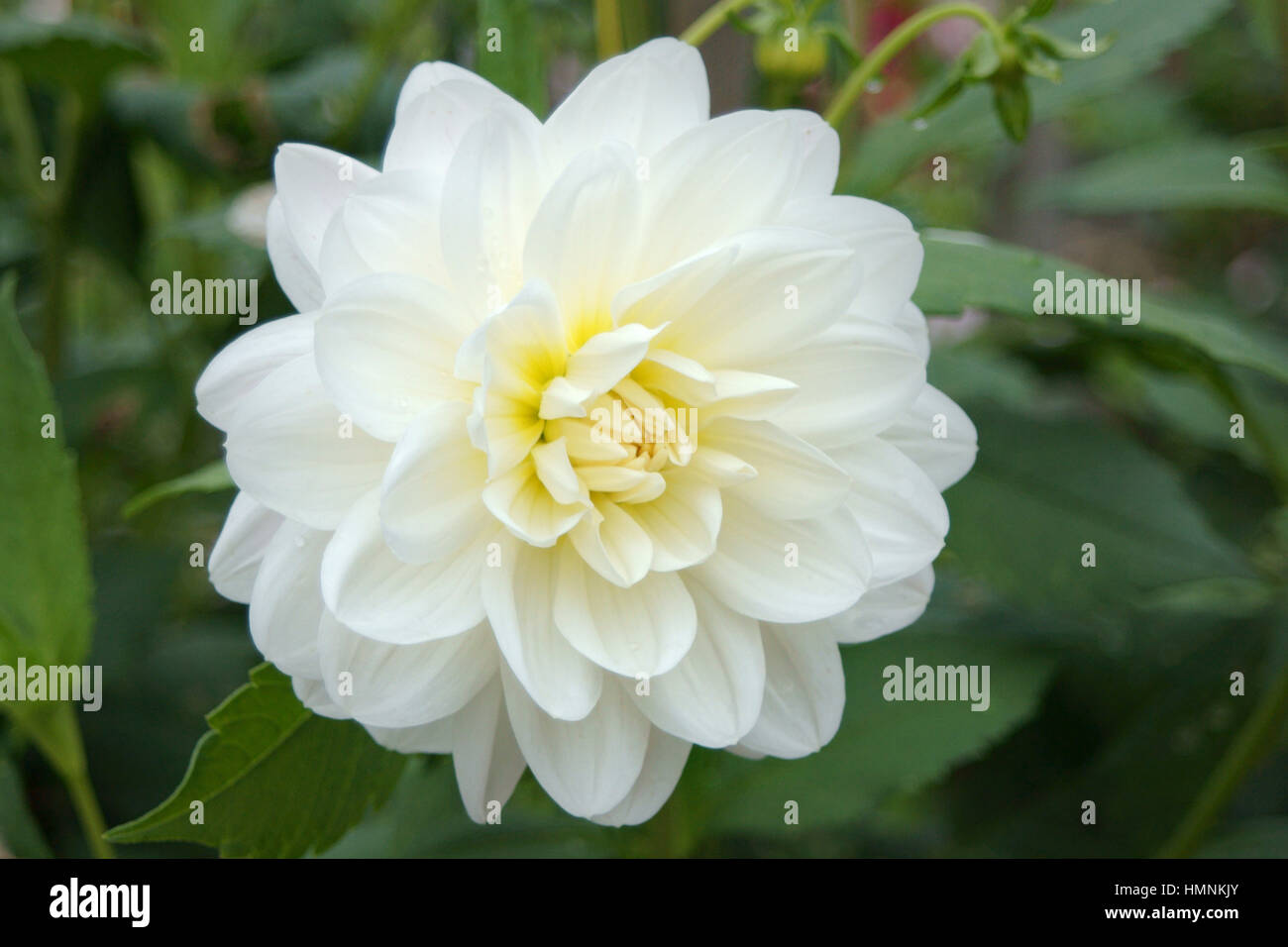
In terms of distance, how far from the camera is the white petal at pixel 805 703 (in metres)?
0.55

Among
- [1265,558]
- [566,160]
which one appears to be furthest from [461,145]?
[1265,558]

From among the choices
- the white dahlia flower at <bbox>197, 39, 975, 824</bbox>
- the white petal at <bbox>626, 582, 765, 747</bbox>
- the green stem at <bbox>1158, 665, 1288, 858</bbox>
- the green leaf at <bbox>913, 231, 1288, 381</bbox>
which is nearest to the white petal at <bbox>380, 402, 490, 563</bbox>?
the white dahlia flower at <bbox>197, 39, 975, 824</bbox>

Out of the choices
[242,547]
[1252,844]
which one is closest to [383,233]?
[242,547]

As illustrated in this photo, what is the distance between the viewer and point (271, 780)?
56cm

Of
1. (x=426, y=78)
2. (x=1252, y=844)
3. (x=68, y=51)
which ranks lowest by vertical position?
(x=1252, y=844)

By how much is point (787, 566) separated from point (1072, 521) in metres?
0.47

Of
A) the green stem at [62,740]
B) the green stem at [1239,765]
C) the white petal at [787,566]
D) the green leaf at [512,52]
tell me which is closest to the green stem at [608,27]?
the green leaf at [512,52]

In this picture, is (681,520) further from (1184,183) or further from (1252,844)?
(1184,183)

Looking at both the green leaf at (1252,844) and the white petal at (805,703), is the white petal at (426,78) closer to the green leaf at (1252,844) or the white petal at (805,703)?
the white petal at (805,703)

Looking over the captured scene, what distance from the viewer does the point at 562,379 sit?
0.53 meters

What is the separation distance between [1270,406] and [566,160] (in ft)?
2.67

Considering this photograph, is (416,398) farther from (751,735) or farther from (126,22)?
(126,22)

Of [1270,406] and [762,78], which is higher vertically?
[762,78]

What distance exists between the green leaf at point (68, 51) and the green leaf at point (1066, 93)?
1.95ft
